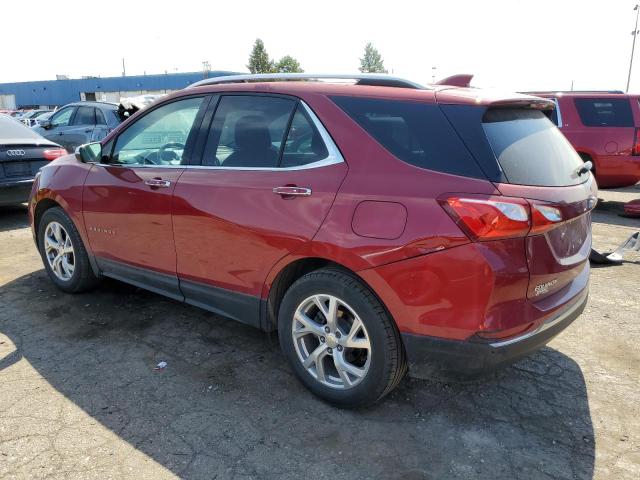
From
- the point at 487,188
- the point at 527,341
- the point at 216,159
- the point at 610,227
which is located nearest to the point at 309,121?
the point at 216,159

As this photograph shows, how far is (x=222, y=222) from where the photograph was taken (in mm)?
3139

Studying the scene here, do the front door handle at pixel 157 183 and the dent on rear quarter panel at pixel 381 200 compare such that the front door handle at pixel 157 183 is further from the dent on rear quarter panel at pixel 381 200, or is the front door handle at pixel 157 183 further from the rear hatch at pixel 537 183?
the rear hatch at pixel 537 183

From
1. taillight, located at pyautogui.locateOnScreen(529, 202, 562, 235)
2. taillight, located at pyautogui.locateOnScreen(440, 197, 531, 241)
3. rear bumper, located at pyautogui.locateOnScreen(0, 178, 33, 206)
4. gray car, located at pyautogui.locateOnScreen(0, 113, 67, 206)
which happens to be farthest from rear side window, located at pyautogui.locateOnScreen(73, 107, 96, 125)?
taillight, located at pyautogui.locateOnScreen(529, 202, 562, 235)

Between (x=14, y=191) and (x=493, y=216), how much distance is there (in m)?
6.77

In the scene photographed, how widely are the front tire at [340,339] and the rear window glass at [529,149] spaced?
36.9 inches

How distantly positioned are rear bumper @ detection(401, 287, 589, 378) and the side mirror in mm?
2945

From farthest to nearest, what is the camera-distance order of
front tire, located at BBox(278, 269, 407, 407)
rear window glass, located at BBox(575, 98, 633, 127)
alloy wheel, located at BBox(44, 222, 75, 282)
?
rear window glass, located at BBox(575, 98, 633, 127), alloy wheel, located at BBox(44, 222, 75, 282), front tire, located at BBox(278, 269, 407, 407)

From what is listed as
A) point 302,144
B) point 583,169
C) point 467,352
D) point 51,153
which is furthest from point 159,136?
point 51,153

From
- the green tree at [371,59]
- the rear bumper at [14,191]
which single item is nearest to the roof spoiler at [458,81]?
the rear bumper at [14,191]

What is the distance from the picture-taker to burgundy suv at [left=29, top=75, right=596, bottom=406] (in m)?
2.34

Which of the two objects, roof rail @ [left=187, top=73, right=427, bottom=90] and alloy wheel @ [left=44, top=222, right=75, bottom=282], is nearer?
roof rail @ [left=187, top=73, right=427, bottom=90]

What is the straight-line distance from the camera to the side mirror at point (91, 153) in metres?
4.09

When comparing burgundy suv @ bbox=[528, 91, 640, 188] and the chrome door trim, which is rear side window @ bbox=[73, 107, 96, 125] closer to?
burgundy suv @ bbox=[528, 91, 640, 188]

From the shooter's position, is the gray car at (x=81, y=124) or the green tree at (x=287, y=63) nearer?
the gray car at (x=81, y=124)
